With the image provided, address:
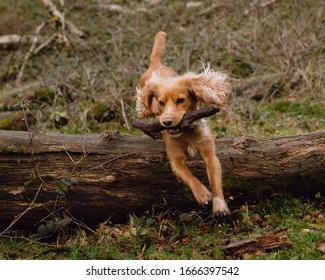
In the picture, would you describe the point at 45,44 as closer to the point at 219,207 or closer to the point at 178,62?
the point at 178,62

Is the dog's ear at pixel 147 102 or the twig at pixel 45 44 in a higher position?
the dog's ear at pixel 147 102

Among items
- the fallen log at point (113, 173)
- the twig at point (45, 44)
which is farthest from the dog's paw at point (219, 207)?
the twig at point (45, 44)

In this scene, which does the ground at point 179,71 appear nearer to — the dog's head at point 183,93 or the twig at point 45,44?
the twig at point 45,44

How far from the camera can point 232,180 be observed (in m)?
5.17

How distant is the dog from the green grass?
1.30 ft

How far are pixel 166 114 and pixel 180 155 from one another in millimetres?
486

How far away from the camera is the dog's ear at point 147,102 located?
201 inches

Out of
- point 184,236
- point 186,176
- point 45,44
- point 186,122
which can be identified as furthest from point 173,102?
point 45,44

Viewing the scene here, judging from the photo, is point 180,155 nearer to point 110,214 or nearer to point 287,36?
point 110,214

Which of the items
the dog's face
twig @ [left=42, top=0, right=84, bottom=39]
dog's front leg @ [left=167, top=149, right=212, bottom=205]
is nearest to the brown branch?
the dog's face

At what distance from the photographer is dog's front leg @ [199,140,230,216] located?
182 inches

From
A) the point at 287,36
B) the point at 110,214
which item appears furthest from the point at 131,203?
the point at 287,36
